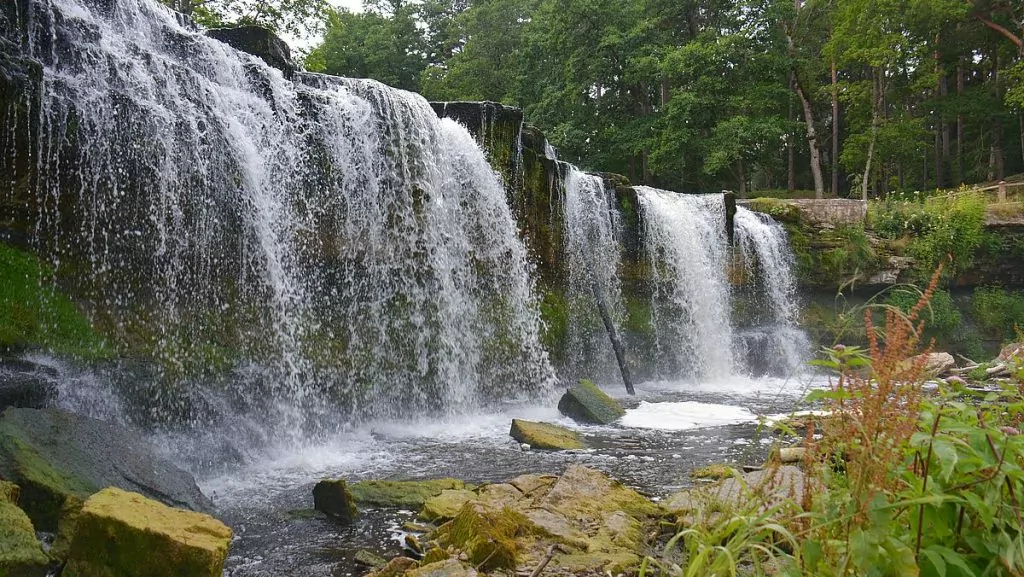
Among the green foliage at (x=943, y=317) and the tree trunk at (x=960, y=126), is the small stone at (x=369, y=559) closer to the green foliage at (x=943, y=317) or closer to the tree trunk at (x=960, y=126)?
the green foliage at (x=943, y=317)

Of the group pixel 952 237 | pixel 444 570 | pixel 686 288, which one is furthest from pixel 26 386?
pixel 952 237

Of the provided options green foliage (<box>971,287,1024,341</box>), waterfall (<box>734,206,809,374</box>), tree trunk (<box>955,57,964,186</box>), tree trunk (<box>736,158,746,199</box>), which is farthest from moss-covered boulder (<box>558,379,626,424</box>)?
tree trunk (<box>955,57,964,186</box>)

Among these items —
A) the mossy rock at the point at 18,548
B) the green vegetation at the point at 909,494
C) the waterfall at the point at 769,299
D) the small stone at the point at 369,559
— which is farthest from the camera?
the waterfall at the point at 769,299

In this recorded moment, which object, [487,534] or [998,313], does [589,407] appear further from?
[998,313]

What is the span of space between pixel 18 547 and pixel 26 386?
367cm

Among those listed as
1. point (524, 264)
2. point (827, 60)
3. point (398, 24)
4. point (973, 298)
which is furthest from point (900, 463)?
point (398, 24)

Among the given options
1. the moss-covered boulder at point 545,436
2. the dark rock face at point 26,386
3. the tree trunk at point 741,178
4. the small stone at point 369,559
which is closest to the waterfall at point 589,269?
the moss-covered boulder at point 545,436

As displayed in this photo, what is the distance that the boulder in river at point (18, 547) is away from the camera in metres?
3.46

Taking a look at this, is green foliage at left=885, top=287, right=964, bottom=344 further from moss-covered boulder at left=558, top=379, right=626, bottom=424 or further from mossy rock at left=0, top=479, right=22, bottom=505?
Result: mossy rock at left=0, top=479, right=22, bottom=505

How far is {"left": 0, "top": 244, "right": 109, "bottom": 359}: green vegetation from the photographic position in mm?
6958

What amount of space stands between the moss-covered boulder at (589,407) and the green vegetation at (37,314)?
645cm

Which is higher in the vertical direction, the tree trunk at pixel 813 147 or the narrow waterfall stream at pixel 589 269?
the tree trunk at pixel 813 147

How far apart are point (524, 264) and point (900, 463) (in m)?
11.3

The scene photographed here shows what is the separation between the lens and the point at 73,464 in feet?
16.2
